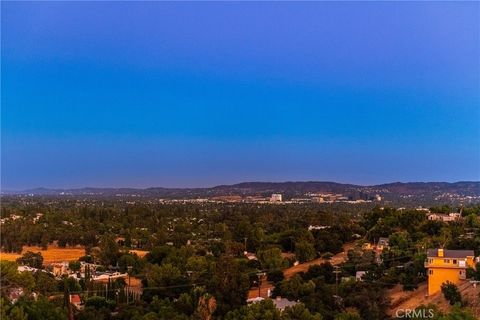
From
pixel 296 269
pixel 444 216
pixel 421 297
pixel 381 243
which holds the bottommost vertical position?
pixel 296 269

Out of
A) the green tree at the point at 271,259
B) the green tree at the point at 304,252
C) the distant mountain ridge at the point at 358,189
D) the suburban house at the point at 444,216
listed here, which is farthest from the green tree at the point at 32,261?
the distant mountain ridge at the point at 358,189

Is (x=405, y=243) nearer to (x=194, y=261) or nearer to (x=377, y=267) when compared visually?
(x=377, y=267)

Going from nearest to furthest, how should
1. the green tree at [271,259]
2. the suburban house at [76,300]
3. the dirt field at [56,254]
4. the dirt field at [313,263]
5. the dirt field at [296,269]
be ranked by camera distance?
the suburban house at [76,300] → the dirt field at [296,269] → the dirt field at [313,263] → the green tree at [271,259] → the dirt field at [56,254]

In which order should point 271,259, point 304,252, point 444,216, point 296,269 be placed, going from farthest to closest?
1. point 444,216
2. point 304,252
3. point 296,269
4. point 271,259

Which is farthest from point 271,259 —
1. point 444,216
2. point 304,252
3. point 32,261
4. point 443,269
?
point 444,216

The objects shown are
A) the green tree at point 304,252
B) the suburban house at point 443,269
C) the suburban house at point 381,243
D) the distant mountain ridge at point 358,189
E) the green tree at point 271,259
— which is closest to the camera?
the suburban house at point 443,269

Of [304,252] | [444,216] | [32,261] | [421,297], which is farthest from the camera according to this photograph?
[444,216]

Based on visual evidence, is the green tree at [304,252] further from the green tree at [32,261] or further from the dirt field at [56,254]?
the dirt field at [56,254]

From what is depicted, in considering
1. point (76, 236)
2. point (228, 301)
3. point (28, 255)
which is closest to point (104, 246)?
point (28, 255)

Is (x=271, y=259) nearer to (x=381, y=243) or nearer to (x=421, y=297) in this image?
(x=381, y=243)
